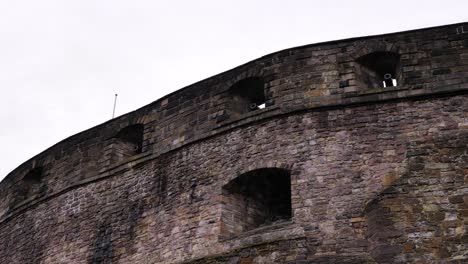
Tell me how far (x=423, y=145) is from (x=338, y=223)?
1400 millimetres

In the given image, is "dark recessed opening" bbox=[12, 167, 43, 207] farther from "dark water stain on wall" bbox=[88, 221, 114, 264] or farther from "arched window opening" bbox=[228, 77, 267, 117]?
"arched window opening" bbox=[228, 77, 267, 117]

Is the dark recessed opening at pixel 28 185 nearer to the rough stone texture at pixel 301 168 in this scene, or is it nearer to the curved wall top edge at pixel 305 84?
the rough stone texture at pixel 301 168

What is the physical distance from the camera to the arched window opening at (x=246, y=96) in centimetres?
1009

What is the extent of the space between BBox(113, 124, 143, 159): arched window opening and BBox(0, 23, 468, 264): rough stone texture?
0.03 meters

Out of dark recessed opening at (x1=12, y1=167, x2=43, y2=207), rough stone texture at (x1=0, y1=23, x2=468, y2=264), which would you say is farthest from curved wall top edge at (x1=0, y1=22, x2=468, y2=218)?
dark recessed opening at (x1=12, y1=167, x2=43, y2=207)

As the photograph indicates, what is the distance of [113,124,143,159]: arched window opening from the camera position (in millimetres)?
11375

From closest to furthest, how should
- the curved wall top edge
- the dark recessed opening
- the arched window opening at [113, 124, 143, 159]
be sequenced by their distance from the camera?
the curved wall top edge
the arched window opening at [113, 124, 143, 159]
the dark recessed opening

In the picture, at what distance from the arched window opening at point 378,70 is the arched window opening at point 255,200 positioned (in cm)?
167

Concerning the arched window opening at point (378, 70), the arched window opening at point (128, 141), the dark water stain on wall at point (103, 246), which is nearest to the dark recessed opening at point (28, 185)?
the arched window opening at point (128, 141)

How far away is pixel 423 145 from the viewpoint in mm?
8516

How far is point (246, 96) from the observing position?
1034 cm

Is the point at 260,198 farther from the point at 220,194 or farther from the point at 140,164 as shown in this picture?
the point at 140,164

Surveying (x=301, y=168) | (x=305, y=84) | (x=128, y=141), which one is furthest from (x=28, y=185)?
(x=301, y=168)

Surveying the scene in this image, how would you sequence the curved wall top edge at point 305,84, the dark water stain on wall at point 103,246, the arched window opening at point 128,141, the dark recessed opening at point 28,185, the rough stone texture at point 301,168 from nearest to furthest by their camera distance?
the rough stone texture at point 301,168 → the curved wall top edge at point 305,84 → the dark water stain on wall at point 103,246 → the arched window opening at point 128,141 → the dark recessed opening at point 28,185
